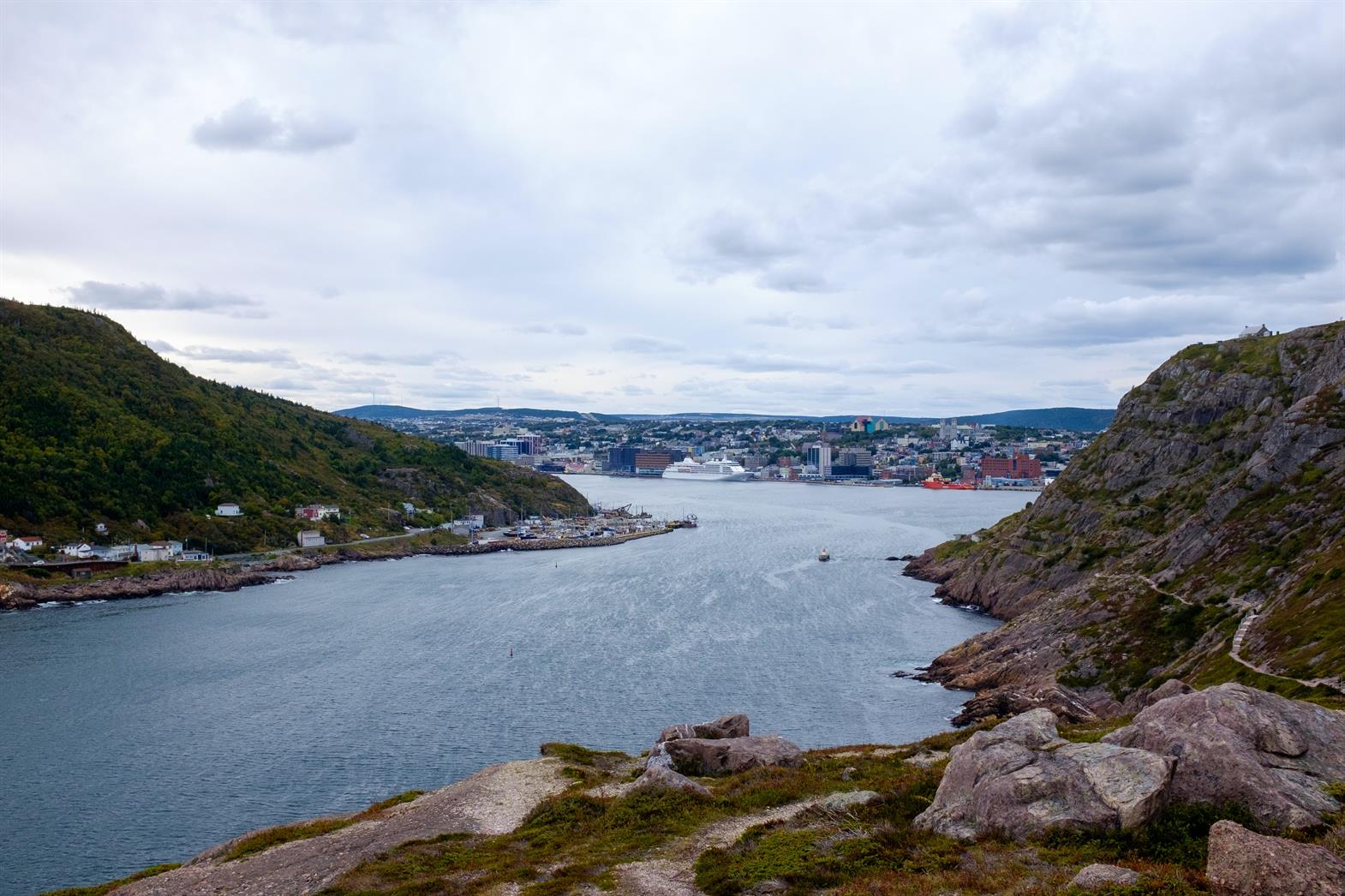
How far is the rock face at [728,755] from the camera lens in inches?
846

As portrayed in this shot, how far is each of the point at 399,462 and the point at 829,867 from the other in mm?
148483

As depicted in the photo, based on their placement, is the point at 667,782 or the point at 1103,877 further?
the point at 667,782

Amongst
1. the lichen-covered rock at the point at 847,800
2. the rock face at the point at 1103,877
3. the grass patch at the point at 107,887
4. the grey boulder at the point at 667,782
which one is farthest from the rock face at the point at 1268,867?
the grass patch at the point at 107,887

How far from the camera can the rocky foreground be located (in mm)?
11344

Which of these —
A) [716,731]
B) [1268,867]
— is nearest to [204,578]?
[716,731]

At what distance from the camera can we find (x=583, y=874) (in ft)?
49.7

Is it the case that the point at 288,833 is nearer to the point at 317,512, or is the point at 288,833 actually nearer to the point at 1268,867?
the point at 1268,867

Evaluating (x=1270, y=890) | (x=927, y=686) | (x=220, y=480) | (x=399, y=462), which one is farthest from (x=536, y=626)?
(x=399, y=462)

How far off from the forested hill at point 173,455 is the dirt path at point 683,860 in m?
100.0

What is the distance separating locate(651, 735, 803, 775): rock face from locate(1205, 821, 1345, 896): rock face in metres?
12.3

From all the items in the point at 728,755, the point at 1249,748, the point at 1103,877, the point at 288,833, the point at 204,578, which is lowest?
the point at 204,578

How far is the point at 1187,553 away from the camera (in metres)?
47.3

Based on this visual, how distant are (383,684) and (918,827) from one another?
1659 inches

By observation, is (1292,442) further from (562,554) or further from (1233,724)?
(562,554)
